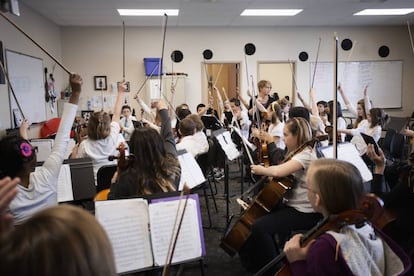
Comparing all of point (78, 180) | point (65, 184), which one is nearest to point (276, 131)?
point (78, 180)

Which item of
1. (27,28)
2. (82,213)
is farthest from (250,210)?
(27,28)

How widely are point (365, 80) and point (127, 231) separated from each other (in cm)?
773

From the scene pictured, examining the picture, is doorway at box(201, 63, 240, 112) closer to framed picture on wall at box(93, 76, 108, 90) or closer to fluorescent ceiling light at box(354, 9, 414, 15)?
framed picture on wall at box(93, 76, 108, 90)

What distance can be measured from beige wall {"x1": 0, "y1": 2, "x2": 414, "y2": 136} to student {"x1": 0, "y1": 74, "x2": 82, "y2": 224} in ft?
18.9

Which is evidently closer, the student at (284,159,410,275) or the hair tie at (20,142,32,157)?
the student at (284,159,410,275)

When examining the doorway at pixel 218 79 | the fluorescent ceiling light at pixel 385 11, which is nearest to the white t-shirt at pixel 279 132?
the doorway at pixel 218 79

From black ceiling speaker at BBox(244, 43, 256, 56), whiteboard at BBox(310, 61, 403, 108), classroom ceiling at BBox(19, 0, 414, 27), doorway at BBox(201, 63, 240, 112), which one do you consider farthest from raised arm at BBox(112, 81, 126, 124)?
whiteboard at BBox(310, 61, 403, 108)

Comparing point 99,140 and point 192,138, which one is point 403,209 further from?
point 99,140

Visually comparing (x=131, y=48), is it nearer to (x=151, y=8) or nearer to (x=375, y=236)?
(x=151, y=8)

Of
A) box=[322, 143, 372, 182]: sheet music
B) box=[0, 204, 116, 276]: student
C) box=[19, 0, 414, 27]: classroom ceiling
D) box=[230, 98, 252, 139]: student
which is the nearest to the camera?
box=[0, 204, 116, 276]: student

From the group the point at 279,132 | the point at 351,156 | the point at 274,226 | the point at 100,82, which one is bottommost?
the point at 274,226

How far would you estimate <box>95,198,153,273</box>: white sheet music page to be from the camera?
1.59 meters

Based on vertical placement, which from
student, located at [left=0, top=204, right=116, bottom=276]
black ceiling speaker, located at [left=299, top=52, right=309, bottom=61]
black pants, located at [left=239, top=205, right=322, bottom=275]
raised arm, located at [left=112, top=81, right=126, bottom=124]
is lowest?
black pants, located at [left=239, top=205, right=322, bottom=275]

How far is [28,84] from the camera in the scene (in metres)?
5.47
